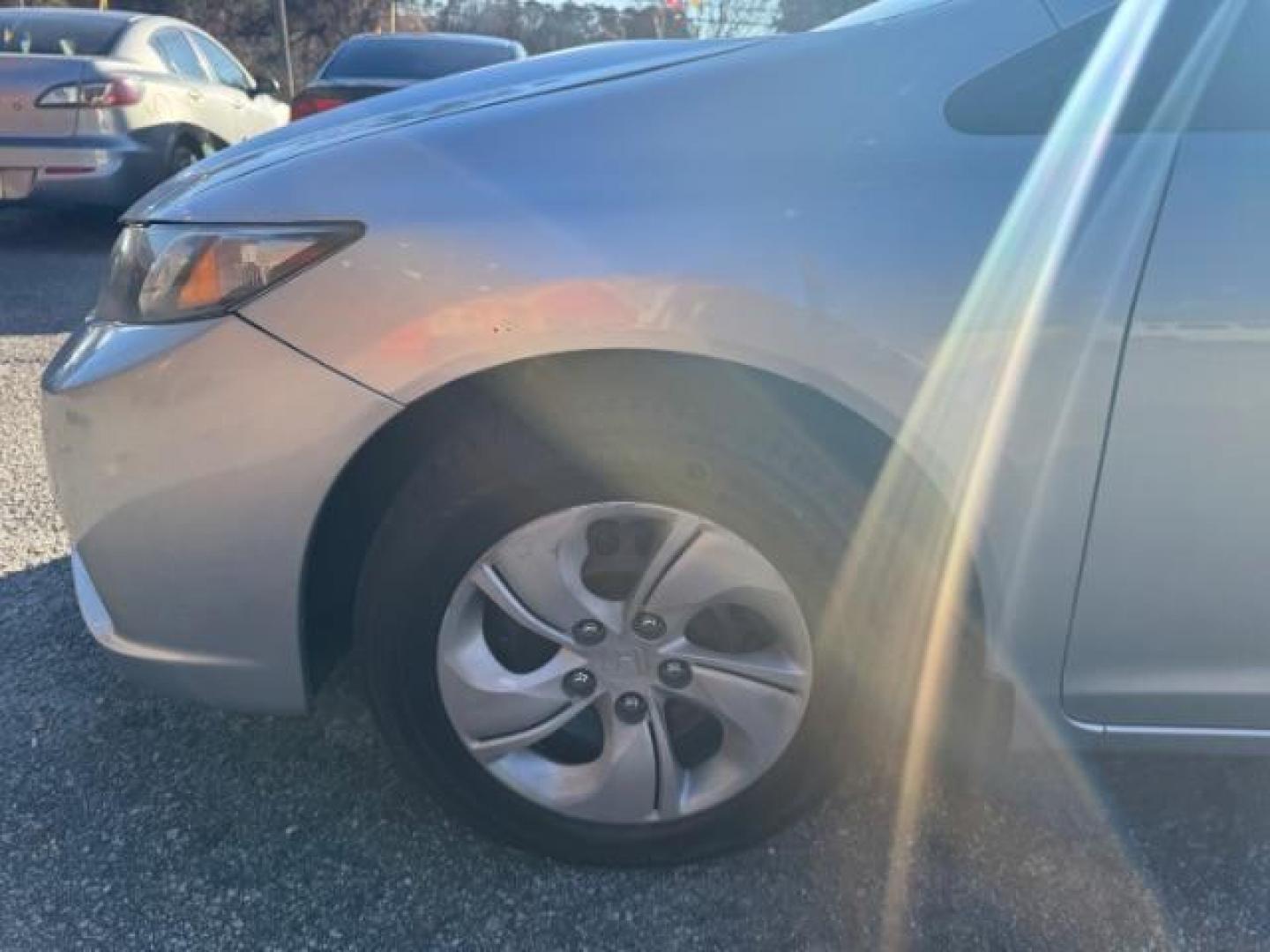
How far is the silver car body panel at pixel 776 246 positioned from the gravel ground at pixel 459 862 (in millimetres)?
535

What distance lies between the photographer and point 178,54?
792 cm

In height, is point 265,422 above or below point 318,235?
below

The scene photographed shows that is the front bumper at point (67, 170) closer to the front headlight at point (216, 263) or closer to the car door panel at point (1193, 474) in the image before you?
the front headlight at point (216, 263)

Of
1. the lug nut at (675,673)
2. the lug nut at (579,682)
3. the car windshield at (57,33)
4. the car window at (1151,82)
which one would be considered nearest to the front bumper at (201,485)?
the lug nut at (579,682)

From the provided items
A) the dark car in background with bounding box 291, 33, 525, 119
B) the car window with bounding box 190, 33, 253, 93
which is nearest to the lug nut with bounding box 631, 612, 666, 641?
the dark car in background with bounding box 291, 33, 525, 119

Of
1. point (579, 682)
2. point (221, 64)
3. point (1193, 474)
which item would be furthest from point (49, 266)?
point (1193, 474)

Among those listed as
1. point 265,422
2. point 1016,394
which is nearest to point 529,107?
point 265,422

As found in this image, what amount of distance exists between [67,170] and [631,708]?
20.6 feet

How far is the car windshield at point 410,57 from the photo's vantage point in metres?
7.49

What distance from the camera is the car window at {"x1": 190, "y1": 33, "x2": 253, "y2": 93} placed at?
855cm

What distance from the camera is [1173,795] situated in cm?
218

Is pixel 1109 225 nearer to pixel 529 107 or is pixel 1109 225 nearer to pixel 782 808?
pixel 529 107

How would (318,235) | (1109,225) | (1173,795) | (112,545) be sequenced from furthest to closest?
(1173,795) → (112,545) → (318,235) → (1109,225)

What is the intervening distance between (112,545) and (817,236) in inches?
49.2
